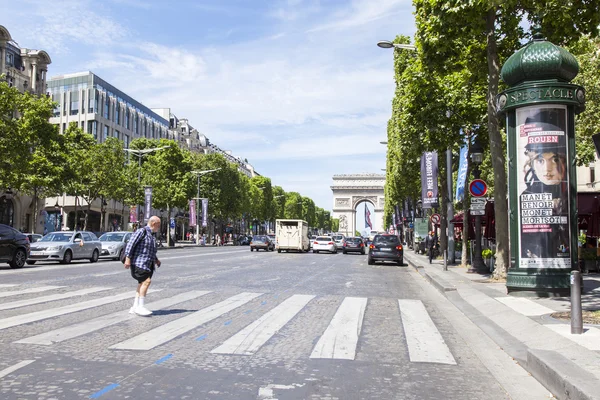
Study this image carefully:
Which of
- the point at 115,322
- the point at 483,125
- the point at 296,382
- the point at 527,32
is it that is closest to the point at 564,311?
the point at 296,382

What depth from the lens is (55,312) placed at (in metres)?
9.51

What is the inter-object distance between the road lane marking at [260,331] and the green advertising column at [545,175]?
16.3ft

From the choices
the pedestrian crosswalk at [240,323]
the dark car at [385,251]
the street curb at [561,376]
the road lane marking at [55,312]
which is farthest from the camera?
the dark car at [385,251]

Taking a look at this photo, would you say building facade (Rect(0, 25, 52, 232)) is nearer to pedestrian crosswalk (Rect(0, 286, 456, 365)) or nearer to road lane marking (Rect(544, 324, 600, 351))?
pedestrian crosswalk (Rect(0, 286, 456, 365))

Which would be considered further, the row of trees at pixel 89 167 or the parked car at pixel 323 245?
the parked car at pixel 323 245

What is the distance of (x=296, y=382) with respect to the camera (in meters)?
5.41

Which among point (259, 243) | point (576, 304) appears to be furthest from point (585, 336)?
point (259, 243)

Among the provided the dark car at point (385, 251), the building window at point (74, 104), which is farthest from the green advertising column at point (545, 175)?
the building window at point (74, 104)

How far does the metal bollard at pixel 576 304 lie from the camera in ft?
23.7

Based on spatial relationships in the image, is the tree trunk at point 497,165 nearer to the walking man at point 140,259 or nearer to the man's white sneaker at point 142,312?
the walking man at point 140,259

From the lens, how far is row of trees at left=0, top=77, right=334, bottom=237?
3303 centimetres

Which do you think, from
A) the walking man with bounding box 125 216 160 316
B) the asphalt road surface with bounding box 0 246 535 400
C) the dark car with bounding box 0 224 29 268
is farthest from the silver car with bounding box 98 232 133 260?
the walking man with bounding box 125 216 160 316

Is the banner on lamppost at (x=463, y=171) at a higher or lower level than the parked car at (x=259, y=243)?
higher

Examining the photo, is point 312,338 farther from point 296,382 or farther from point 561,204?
point 561,204
